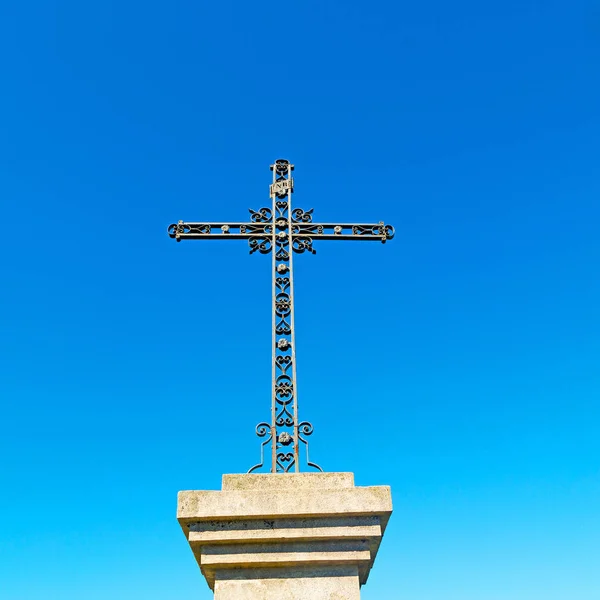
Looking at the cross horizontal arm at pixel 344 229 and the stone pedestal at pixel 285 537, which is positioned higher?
the cross horizontal arm at pixel 344 229

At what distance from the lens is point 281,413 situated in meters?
4.68

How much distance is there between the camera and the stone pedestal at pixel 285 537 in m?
3.97

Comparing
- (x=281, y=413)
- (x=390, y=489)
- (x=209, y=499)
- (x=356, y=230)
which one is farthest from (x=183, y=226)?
(x=390, y=489)

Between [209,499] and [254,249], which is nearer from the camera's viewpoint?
[209,499]

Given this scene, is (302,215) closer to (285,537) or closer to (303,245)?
(303,245)

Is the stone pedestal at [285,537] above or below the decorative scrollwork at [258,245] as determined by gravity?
below

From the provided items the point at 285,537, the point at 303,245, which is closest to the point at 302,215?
the point at 303,245

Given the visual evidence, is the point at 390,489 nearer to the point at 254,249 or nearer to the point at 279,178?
the point at 254,249

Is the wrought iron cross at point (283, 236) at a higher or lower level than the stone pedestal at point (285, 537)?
higher

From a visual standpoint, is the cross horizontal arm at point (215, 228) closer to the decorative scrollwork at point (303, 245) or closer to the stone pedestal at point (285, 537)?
the decorative scrollwork at point (303, 245)

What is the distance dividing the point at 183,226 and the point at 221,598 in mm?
3167

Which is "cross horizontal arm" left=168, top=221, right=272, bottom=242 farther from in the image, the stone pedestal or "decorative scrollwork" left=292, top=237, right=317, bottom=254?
the stone pedestal

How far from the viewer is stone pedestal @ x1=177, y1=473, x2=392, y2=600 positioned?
13.0 feet

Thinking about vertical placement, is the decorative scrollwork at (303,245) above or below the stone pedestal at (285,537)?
above
